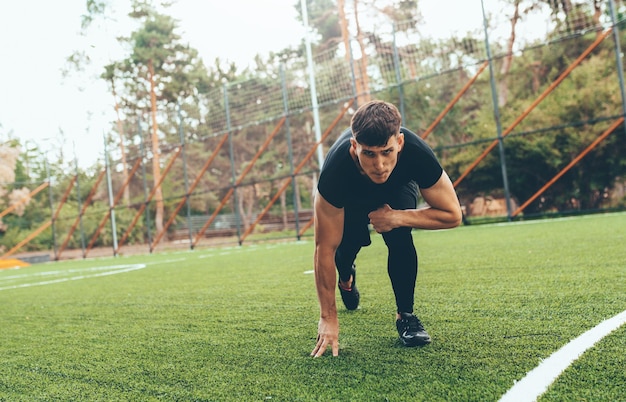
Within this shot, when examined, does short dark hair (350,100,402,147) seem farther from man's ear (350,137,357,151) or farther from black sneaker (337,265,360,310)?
black sneaker (337,265,360,310)

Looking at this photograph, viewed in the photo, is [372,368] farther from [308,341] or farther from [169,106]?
[169,106]

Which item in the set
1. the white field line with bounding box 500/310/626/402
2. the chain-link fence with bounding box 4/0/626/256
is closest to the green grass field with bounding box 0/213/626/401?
the white field line with bounding box 500/310/626/402

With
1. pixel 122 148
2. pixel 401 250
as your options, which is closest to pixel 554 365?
pixel 401 250

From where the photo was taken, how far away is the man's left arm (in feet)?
7.02

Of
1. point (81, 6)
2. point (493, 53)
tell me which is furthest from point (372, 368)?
point (81, 6)

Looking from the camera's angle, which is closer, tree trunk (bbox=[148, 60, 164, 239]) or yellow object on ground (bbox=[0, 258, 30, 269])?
tree trunk (bbox=[148, 60, 164, 239])

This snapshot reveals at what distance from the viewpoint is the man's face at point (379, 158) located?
1.91 metres

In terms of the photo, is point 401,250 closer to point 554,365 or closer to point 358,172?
point 358,172

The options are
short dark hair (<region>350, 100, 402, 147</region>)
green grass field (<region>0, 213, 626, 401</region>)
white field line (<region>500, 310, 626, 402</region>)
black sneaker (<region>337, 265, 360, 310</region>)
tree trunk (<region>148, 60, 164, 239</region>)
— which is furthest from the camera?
tree trunk (<region>148, 60, 164, 239</region>)

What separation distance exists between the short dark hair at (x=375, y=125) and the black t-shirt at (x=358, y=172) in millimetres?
191

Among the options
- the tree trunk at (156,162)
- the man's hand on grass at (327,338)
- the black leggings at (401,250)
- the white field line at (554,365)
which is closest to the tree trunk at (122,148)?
the tree trunk at (156,162)

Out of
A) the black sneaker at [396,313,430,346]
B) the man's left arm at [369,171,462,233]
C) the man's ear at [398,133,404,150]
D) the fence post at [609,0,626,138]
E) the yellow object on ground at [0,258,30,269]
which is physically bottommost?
the black sneaker at [396,313,430,346]

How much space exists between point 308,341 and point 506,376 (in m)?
0.99

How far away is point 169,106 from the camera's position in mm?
25500
